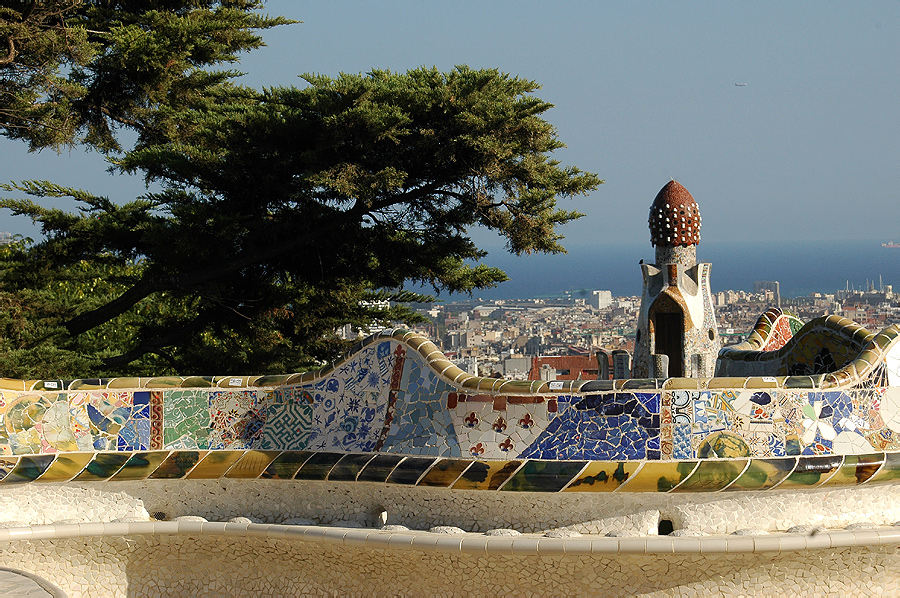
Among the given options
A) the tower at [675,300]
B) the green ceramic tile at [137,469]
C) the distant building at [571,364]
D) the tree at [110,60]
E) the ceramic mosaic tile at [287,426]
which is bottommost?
the distant building at [571,364]

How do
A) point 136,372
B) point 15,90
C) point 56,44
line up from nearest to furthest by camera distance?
point 56,44
point 15,90
point 136,372

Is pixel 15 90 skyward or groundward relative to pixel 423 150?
skyward

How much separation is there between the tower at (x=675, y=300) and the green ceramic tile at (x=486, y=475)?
518cm

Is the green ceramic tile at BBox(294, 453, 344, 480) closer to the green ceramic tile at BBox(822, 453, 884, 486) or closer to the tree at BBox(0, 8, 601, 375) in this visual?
the green ceramic tile at BBox(822, 453, 884, 486)

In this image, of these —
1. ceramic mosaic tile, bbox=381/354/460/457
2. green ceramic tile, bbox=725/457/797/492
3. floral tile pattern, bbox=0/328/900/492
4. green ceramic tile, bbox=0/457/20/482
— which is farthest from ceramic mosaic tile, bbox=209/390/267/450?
green ceramic tile, bbox=725/457/797/492

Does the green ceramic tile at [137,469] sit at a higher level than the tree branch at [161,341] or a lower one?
lower

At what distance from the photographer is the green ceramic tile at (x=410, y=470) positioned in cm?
582

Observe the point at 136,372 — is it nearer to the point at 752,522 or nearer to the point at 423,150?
the point at 423,150

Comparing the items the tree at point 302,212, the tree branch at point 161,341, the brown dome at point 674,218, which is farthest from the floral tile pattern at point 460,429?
the tree branch at point 161,341

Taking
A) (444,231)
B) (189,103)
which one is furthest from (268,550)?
(189,103)

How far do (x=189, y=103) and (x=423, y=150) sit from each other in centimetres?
409

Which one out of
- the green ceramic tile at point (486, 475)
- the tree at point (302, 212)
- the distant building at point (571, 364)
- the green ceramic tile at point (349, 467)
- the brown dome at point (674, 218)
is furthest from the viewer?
the distant building at point (571, 364)

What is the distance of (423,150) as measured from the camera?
→ 966 centimetres

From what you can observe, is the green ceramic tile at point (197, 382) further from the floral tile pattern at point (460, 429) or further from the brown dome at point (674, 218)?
the brown dome at point (674, 218)
